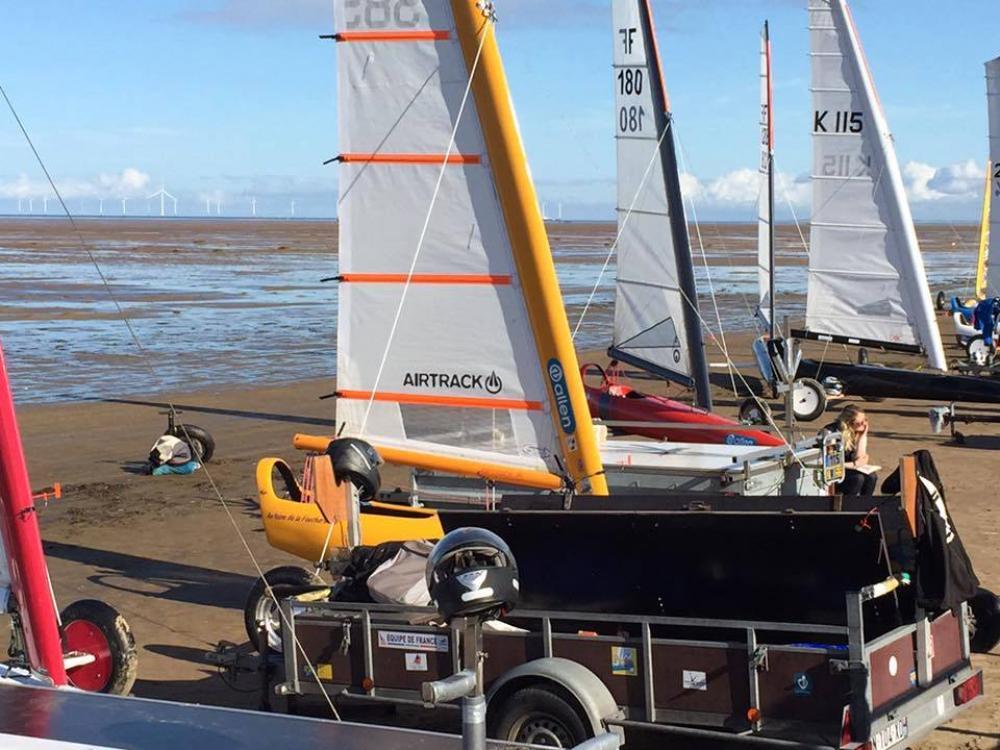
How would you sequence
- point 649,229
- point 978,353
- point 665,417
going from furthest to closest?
1. point 978,353
2. point 649,229
3. point 665,417

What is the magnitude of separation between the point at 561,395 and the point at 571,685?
3.78 metres

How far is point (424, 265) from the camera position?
11695mm

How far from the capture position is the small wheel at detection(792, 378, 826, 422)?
72.8 ft

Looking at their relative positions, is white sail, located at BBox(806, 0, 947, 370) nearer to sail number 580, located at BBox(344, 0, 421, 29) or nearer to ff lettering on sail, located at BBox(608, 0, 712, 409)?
ff lettering on sail, located at BBox(608, 0, 712, 409)

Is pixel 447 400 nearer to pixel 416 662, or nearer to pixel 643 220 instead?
pixel 416 662

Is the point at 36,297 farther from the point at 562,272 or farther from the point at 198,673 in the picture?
the point at 198,673

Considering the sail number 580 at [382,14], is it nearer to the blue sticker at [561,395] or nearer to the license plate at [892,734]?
the blue sticker at [561,395]

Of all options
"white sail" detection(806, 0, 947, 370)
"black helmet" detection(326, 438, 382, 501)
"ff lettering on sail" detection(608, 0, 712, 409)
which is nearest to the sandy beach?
"black helmet" detection(326, 438, 382, 501)

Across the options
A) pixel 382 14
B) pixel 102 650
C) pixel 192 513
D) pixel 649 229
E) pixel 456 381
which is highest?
pixel 382 14

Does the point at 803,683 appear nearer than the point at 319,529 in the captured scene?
Yes

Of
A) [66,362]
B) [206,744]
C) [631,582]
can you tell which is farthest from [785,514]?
[66,362]

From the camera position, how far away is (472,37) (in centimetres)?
1114

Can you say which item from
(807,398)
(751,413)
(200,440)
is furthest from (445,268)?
(807,398)

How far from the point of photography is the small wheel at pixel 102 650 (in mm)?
8961
